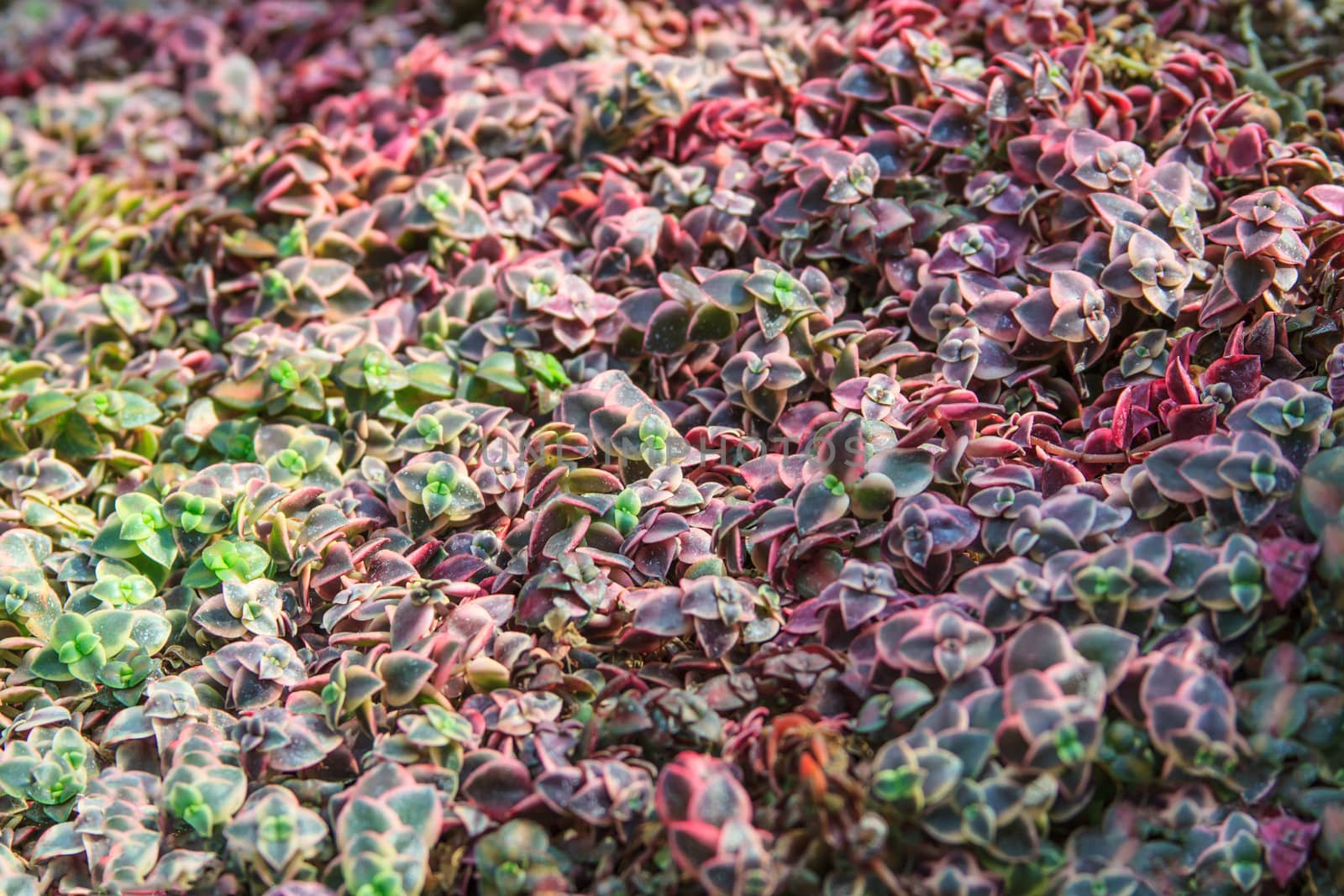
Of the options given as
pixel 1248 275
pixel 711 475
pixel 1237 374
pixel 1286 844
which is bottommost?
pixel 1286 844

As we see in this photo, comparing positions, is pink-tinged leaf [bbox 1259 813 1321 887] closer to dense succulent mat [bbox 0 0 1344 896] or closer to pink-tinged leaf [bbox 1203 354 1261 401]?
dense succulent mat [bbox 0 0 1344 896]

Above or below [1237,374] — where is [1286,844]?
below

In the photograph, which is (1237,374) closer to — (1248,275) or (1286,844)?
(1248,275)

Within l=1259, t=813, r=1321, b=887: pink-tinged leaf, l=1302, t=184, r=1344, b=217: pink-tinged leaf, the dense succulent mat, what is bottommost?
l=1259, t=813, r=1321, b=887: pink-tinged leaf

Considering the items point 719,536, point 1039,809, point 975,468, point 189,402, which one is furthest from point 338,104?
point 1039,809

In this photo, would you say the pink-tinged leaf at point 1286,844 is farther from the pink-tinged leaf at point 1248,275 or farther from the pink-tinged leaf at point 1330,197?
the pink-tinged leaf at point 1330,197

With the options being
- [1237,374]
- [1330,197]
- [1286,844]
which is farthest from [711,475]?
[1330,197]

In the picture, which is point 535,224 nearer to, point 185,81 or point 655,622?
point 655,622

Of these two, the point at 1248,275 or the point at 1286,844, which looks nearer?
the point at 1286,844

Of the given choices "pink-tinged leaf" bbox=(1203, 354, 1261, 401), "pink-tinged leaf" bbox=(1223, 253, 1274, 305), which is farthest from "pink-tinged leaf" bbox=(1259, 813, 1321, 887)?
"pink-tinged leaf" bbox=(1223, 253, 1274, 305)
